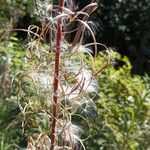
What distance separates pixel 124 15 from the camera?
7453 mm

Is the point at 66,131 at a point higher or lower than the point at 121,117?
higher

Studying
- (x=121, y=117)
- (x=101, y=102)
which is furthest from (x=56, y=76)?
(x=101, y=102)

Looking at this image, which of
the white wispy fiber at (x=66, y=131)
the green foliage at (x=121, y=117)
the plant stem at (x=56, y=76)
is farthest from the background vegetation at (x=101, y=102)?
the plant stem at (x=56, y=76)

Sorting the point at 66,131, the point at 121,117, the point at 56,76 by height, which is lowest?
the point at 121,117

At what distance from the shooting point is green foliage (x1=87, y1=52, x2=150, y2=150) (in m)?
4.11

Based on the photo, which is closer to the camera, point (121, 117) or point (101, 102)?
point (121, 117)

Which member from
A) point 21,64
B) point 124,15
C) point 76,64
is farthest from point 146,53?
point 76,64

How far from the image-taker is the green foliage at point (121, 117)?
13.5ft

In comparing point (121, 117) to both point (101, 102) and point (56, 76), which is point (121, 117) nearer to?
point (101, 102)

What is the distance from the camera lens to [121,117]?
4.25 meters

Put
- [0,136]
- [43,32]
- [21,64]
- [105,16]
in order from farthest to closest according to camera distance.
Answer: [105,16]
[21,64]
[0,136]
[43,32]

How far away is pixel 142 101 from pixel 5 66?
3.91 feet

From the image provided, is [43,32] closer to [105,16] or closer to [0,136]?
[0,136]

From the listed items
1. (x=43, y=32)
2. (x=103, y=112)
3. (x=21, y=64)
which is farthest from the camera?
(x=21, y=64)
